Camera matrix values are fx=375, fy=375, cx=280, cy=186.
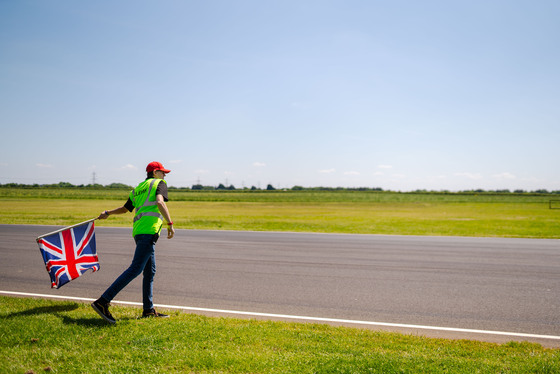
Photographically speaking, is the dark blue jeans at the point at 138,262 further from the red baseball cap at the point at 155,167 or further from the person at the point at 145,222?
the red baseball cap at the point at 155,167

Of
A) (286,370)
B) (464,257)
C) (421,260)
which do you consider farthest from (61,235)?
(464,257)

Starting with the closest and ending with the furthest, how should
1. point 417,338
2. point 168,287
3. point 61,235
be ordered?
1. point 417,338
2. point 61,235
3. point 168,287

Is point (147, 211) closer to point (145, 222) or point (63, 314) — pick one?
point (145, 222)

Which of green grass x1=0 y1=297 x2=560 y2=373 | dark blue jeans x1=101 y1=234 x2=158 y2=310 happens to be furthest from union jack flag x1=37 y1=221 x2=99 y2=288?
dark blue jeans x1=101 y1=234 x2=158 y2=310

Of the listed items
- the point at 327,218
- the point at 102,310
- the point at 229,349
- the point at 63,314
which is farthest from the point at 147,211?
the point at 327,218

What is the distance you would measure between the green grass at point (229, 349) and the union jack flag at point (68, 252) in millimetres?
585

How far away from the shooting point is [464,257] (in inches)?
440

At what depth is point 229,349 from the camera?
13.3ft

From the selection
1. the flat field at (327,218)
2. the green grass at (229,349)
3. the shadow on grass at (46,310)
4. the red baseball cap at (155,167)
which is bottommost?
the flat field at (327,218)

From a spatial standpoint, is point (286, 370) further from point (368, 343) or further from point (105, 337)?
point (105, 337)

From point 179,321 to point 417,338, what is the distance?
305cm

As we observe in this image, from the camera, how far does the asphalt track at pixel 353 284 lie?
5.59m

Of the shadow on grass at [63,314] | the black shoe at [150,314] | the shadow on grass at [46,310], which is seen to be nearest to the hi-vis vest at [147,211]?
the black shoe at [150,314]

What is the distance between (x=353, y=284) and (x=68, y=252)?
5222mm
